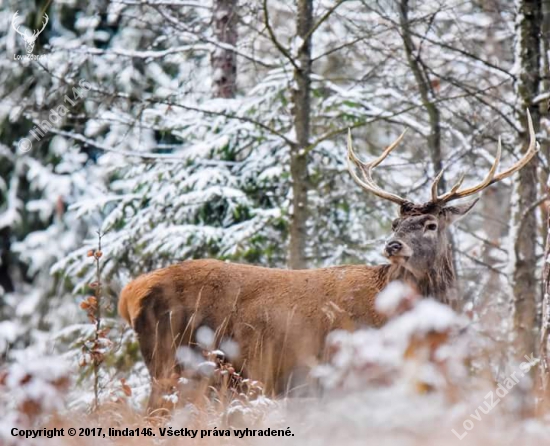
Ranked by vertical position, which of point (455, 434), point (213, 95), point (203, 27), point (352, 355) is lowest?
point (455, 434)

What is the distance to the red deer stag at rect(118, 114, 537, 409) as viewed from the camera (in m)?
6.55

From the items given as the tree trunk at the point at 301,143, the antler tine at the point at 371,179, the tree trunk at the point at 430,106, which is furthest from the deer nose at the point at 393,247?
the tree trunk at the point at 430,106

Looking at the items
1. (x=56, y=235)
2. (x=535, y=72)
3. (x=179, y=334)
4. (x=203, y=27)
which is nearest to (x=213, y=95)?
(x=203, y=27)

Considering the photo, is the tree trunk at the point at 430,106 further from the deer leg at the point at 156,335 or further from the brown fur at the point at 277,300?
the deer leg at the point at 156,335

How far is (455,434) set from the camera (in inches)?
136

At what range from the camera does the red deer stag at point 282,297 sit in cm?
655

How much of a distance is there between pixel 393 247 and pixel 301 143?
112 inches

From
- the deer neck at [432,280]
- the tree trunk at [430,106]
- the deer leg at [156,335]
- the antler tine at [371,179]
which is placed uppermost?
the tree trunk at [430,106]

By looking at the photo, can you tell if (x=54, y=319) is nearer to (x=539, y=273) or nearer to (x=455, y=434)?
(x=539, y=273)

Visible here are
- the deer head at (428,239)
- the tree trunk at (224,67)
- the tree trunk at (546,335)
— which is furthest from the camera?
the tree trunk at (224,67)

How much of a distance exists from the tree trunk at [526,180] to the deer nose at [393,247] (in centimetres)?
208

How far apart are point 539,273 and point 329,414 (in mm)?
7103

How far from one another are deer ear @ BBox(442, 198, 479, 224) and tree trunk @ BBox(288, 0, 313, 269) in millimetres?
2261

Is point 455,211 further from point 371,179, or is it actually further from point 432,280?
point 371,179
